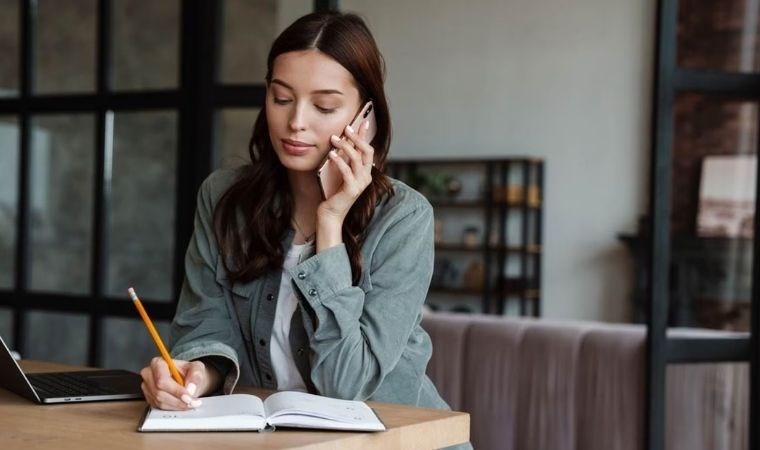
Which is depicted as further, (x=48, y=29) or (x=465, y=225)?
(x=465, y=225)

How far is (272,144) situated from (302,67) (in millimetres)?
160

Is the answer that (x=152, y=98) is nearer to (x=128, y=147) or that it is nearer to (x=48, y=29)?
(x=128, y=147)

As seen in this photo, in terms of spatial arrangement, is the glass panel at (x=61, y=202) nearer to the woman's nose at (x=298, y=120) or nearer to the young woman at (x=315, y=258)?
the young woman at (x=315, y=258)

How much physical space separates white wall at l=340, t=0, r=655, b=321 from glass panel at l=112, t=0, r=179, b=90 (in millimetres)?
6421

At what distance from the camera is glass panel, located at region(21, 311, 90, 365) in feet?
11.3

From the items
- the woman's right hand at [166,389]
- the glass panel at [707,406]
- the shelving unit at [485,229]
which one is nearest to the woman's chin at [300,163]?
the woman's right hand at [166,389]

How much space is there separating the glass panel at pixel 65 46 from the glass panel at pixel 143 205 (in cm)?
23

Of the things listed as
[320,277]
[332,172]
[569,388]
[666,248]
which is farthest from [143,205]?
[320,277]

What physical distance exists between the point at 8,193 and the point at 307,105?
2.32 m

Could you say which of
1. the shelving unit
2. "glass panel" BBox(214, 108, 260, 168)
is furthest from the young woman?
the shelving unit

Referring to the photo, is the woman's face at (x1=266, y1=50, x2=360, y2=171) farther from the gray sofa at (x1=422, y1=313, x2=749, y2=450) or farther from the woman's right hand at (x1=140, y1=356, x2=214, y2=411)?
the gray sofa at (x1=422, y1=313, x2=749, y2=450)

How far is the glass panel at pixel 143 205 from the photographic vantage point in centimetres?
323

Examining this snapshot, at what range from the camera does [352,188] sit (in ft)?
5.35

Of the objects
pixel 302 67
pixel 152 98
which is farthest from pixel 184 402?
pixel 152 98
